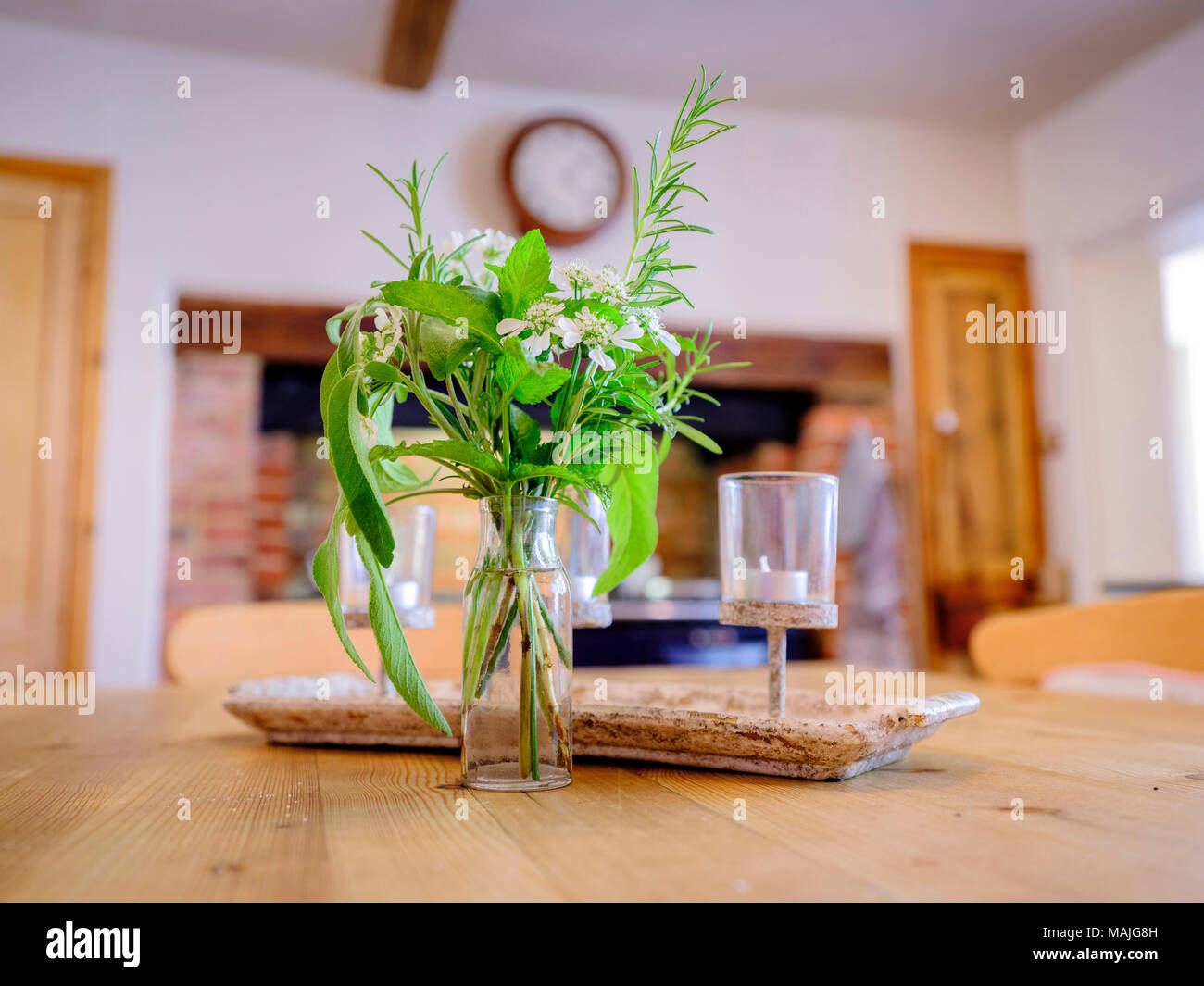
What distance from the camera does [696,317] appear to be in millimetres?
3273

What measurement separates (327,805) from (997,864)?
41 cm

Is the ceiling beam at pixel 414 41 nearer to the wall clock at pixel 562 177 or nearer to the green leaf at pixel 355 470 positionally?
the wall clock at pixel 562 177

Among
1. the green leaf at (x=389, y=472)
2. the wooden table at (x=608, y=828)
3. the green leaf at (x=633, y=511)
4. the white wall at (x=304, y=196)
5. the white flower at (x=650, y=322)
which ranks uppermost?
the white wall at (x=304, y=196)

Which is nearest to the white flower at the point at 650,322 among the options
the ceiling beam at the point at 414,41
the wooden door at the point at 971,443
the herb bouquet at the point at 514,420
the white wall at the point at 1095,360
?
the herb bouquet at the point at 514,420

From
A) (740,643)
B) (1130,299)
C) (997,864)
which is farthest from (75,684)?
(1130,299)

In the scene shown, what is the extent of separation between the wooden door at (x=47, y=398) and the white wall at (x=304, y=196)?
0.06m

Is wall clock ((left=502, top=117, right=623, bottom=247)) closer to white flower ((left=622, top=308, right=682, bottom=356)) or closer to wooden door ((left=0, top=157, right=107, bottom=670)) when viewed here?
Answer: wooden door ((left=0, top=157, right=107, bottom=670))

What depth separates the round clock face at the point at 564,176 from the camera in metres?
3.14

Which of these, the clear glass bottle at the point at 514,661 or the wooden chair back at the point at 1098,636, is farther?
the wooden chair back at the point at 1098,636

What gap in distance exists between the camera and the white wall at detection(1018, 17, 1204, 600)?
10.7 ft

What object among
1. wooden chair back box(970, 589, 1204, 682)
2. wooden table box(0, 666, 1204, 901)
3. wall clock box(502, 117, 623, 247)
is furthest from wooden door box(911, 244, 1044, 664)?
wooden table box(0, 666, 1204, 901)

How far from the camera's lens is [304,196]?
302 centimetres

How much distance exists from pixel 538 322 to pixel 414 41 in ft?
8.03

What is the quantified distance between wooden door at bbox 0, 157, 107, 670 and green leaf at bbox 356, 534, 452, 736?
8.16 ft
